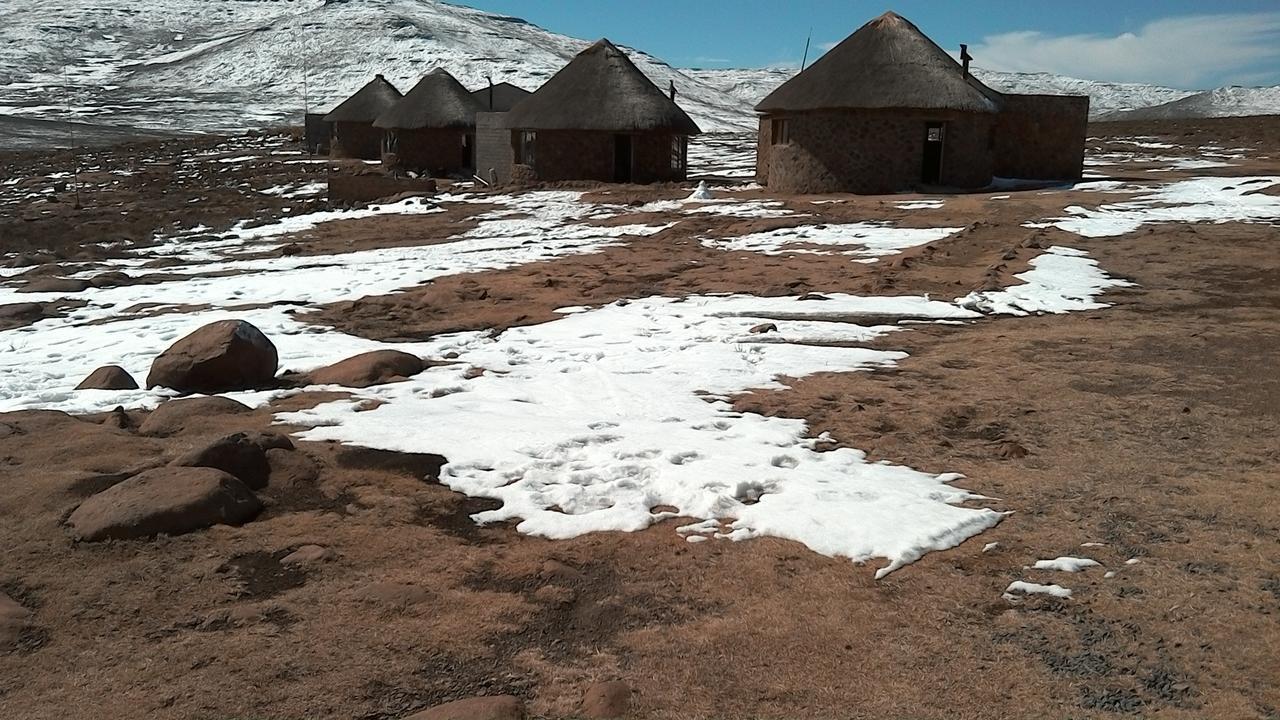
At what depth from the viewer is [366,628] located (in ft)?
12.2

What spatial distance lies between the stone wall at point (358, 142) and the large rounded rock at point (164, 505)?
3590 centimetres

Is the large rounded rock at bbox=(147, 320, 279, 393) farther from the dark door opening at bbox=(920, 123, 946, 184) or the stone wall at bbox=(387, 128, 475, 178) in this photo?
the stone wall at bbox=(387, 128, 475, 178)

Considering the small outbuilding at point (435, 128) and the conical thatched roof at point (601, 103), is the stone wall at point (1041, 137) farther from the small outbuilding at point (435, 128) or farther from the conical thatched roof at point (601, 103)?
the small outbuilding at point (435, 128)

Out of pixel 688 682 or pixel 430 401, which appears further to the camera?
pixel 430 401

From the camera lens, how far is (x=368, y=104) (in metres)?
38.7

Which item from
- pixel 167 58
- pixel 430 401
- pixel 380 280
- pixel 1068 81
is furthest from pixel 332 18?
pixel 430 401

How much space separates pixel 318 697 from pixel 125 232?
18560 mm

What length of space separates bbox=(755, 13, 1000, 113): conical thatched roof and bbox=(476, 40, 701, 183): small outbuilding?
4.04 metres

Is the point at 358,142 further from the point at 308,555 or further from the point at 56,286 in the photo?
the point at 308,555

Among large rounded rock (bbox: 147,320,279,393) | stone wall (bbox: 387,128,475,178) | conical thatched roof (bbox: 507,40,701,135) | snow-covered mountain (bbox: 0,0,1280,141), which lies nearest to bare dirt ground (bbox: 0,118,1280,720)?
large rounded rock (bbox: 147,320,279,393)

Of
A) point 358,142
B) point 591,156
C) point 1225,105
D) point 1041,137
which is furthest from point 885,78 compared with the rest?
point 1225,105

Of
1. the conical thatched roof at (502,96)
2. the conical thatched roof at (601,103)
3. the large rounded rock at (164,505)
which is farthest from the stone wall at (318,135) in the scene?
the large rounded rock at (164,505)

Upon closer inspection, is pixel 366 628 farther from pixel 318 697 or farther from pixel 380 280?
pixel 380 280

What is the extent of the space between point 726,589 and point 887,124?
20089mm
